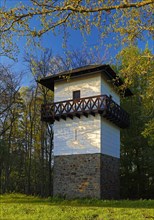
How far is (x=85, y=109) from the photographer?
1688 cm

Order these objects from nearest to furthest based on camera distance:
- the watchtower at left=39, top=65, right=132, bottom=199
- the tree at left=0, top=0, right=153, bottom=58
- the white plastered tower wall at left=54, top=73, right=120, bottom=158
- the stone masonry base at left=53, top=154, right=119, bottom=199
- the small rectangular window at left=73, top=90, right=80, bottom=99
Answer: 1. the tree at left=0, top=0, right=153, bottom=58
2. the stone masonry base at left=53, top=154, right=119, bottom=199
3. the watchtower at left=39, top=65, right=132, bottom=199
4. the white plastered tower wall at left=54, top=73, right=120, bottom=158
5. the small rectangular window at left=73, top=90, right=80, bottom=99

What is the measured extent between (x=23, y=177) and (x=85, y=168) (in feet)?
46.9

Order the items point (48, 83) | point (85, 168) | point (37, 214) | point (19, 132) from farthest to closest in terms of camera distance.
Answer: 1. point (19, 132)
2. point (48, 83)
3. point (85, 168)
4. point (37, 214)

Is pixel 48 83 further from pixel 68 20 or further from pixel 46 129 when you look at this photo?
pixel 68 20

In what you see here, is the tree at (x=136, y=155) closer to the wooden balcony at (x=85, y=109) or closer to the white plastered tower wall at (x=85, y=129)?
the wooden balcony at (x=85, y=109)

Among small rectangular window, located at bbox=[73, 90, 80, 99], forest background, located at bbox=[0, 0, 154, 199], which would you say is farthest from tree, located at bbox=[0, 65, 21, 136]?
small rectangular window, located at bbox=[73, 90, 80, 99]

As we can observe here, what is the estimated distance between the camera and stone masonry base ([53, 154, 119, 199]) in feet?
53.0

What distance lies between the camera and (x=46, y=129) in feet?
84.3

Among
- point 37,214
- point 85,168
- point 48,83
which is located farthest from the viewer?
point 48,83

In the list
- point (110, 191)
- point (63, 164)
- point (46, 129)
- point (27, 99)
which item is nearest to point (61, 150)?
point (63, 164)

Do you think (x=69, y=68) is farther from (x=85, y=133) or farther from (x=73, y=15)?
(x=73, y=15)

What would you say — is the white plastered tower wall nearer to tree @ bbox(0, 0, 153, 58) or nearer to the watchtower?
the watchtower

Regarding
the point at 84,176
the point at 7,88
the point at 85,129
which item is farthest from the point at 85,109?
the point at 7,88

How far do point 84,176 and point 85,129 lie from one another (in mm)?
2611
